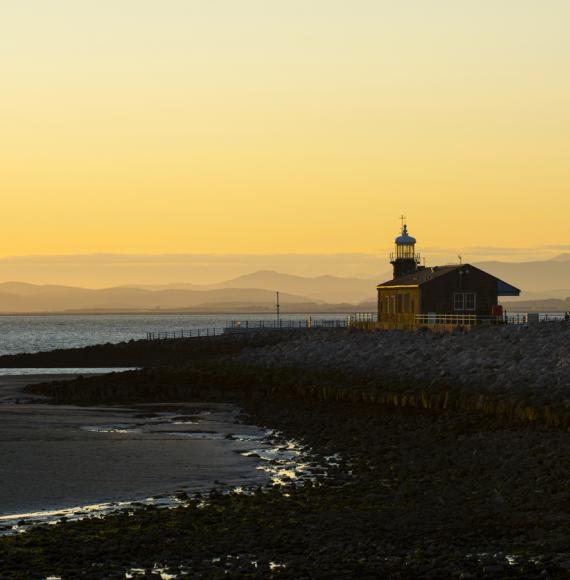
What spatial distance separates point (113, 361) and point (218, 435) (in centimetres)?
4945

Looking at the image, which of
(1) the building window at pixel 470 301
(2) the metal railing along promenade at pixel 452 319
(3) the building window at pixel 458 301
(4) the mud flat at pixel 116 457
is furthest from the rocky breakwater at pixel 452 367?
(1) the building window at pixel 470 301

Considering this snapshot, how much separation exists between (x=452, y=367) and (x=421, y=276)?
3213 cm

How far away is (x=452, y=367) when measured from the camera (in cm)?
4191

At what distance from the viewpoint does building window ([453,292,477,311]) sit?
7069 centimetres

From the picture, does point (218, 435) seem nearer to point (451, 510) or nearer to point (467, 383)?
point (467, 383)

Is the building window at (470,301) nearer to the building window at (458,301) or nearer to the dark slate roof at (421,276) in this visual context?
the building window at (458,301)

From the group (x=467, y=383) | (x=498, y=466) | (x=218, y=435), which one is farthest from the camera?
(x=467, y=383)

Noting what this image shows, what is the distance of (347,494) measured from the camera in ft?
66.8

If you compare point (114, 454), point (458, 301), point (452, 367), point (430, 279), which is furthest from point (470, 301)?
point (114, 454)

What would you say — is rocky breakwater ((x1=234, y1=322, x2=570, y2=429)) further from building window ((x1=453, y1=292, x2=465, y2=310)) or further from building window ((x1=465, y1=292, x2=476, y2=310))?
building window ((x1=465, y1=292, x2=476, y2=310))

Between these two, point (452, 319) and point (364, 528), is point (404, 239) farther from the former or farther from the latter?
point (364, 528)

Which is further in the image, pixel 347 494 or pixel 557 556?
pixel 347 494

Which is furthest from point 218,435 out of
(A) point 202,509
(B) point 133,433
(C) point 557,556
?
(C) point 557,556

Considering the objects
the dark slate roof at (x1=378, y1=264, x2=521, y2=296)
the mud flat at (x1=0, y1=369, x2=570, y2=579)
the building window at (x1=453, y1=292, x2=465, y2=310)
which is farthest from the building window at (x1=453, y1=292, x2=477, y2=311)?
the mud flat at (x1=0, y1=369, x2=570, y2=579)
